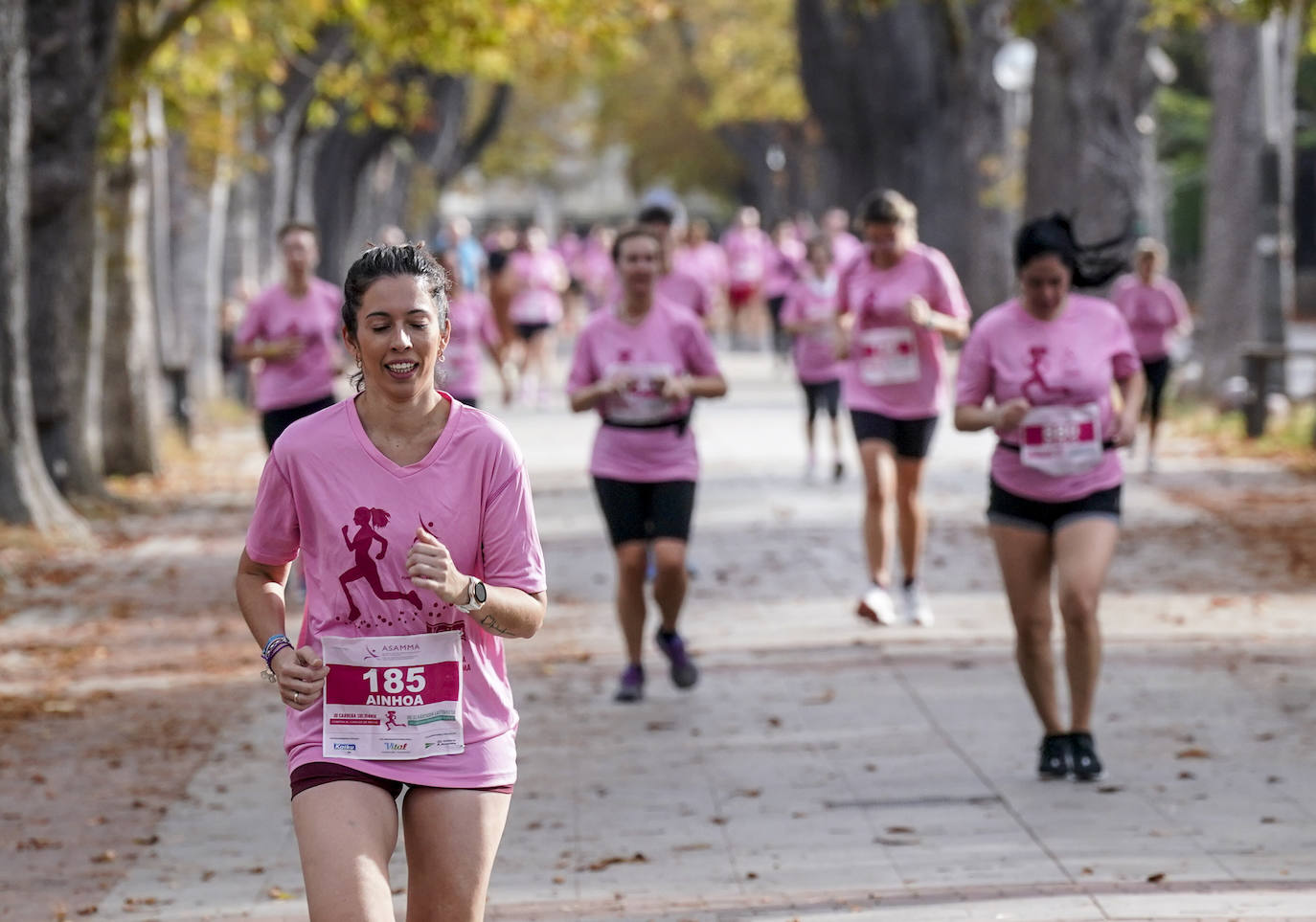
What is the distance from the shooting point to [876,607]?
37.1 ft

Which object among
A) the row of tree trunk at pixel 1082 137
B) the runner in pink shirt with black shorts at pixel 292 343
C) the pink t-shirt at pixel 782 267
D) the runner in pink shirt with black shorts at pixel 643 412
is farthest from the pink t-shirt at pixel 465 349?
the pink t-shirt at pixel 782 267

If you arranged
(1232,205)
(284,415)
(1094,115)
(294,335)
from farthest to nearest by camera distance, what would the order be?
(1232,205), (1094,115), (284,415), (294,335)

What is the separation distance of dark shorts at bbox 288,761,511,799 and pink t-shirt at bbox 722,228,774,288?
30381 millimetres

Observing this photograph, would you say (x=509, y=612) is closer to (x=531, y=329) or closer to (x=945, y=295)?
(x=945, y=295)

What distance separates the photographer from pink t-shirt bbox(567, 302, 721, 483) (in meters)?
9.30

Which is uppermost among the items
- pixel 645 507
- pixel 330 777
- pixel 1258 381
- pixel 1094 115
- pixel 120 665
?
pixel 1094 115

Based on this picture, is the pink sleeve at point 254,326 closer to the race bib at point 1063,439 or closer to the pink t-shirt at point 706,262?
the race bib at point 1063,439

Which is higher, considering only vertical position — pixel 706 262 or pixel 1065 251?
pixel 1065 251

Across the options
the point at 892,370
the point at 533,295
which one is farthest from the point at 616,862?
the point at 533,295

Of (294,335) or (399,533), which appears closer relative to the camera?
(399,533)

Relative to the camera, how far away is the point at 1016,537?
26.3 feet

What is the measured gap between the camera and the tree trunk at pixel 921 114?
33.1m

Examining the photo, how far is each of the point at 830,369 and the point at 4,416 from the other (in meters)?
6.09

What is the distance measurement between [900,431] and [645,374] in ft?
7.67
